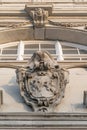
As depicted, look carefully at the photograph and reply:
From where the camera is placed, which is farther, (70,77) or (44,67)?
(70,77)

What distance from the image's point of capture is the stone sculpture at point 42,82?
Result: 1123 centimetres

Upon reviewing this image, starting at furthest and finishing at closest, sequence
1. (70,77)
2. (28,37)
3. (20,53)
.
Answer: (28,37), (20,53), (70,77)

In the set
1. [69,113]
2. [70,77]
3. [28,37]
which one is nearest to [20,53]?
[28,37]

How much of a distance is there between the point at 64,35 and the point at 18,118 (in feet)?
25.0

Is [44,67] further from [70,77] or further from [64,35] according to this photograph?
[64,35]

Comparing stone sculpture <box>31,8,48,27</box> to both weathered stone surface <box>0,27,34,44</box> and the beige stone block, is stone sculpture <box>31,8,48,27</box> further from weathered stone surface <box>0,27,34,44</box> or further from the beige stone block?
weathered stone surface <box>0,27,34,44</box>

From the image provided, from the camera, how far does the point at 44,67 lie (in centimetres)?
1203

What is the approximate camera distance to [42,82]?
11.7 meters

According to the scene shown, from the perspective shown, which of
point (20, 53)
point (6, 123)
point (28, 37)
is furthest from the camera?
point (28, 37)

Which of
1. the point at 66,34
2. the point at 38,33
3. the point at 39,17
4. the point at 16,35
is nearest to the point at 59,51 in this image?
the point at 66,34

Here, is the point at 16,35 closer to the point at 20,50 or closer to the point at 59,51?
the point at 20,50

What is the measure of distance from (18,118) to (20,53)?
6.46 metres

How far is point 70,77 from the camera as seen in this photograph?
12898 mm

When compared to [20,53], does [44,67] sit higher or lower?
higher
